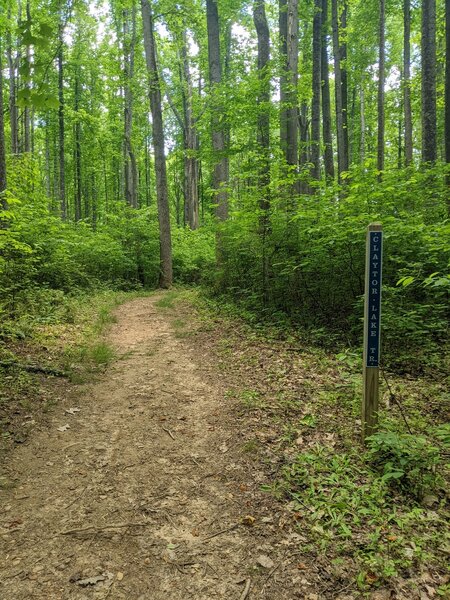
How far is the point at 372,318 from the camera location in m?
3.54

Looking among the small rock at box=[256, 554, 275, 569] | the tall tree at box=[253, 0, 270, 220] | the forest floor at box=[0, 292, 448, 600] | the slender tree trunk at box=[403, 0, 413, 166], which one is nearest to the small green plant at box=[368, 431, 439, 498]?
the forest floor at box=[0, 292, 448, 600]

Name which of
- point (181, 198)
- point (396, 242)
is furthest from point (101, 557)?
point (181, 198)

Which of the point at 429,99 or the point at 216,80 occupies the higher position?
the point at 216,80

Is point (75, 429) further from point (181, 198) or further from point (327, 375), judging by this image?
point (181, 198)

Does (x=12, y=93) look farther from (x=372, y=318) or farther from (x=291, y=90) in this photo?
(x=372, y=318)

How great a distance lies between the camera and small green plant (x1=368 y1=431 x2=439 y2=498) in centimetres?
317

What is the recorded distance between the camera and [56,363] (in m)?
6.01

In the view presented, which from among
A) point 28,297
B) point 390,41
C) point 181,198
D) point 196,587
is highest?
point 390,41

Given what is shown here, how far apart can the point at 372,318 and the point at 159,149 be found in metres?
13.5

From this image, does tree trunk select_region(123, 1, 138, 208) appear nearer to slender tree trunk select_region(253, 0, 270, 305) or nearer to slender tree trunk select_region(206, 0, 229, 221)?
slender tree trunk select_region(206, 0, 229, 221)

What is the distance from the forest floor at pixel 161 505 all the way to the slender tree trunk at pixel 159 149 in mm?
10760

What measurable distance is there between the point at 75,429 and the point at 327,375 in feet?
11.1

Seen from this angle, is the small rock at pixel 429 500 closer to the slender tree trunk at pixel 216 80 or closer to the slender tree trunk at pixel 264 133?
the slender tree trunk at pixel 264 133

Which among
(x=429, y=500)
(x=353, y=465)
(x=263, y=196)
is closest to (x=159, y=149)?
(x=263, y=196)
